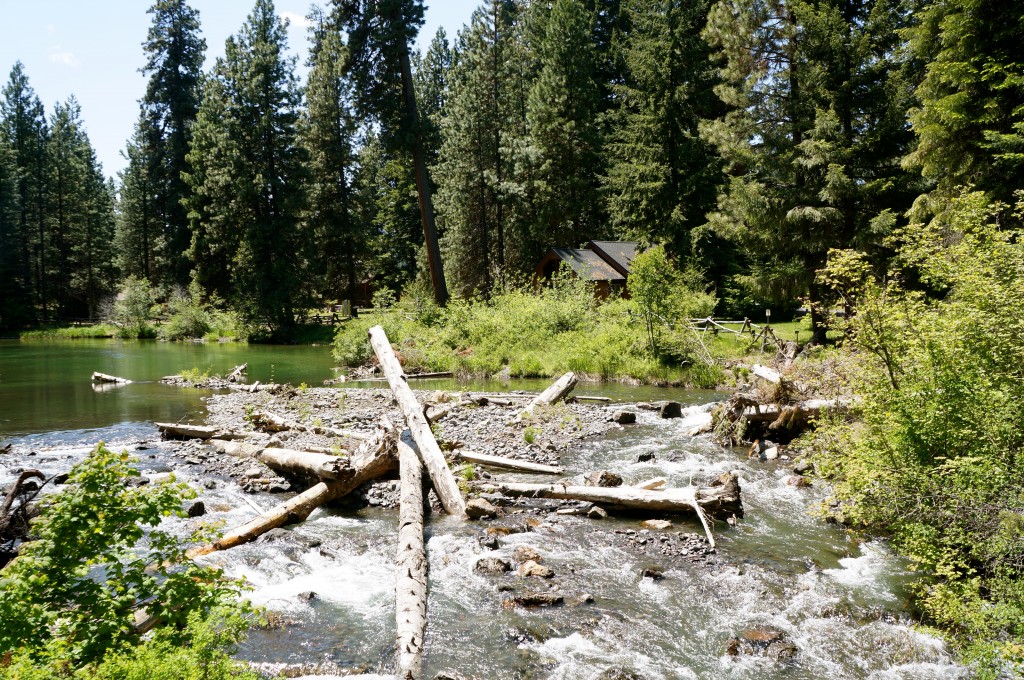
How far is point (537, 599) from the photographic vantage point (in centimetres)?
690

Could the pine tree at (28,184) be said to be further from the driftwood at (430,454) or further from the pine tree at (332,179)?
the driftwood at (430,454)

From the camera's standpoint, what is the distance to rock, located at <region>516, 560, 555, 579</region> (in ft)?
24.5

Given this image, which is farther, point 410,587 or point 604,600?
point 604,600

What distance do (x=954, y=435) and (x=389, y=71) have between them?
32.3 m

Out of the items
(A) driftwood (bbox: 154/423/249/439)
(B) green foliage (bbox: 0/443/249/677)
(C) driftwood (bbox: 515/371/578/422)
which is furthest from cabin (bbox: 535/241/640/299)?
(B) green foliage (bbox: 0/443/249/677)

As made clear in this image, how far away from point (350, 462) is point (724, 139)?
75.6ft

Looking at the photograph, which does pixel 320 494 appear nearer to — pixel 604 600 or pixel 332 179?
pixel 604 600

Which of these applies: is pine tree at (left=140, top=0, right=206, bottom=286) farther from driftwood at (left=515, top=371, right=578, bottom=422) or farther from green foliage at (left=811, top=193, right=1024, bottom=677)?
green foliage at (left=811, top=193, right=1024, bottom=677)

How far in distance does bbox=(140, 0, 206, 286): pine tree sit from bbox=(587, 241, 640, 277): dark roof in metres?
35.6

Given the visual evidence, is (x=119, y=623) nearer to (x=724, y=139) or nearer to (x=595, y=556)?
(x=595, y=556)

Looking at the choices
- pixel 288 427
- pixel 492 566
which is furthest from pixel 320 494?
pixel 288 427

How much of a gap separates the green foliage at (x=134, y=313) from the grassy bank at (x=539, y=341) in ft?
91.4

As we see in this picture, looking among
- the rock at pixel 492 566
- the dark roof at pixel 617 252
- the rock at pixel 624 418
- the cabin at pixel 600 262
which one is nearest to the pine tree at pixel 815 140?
the cabin at pixel 600 262

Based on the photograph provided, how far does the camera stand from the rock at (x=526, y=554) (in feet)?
25.9
